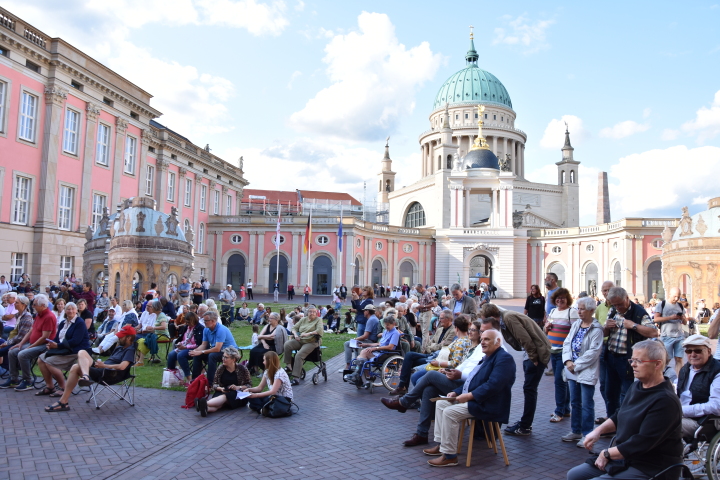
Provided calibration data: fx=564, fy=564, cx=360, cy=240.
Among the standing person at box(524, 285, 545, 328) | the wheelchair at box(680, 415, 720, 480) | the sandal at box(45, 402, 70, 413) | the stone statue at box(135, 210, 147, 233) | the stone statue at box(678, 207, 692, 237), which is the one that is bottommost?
the sandal at box(45, 402, 70, 413)

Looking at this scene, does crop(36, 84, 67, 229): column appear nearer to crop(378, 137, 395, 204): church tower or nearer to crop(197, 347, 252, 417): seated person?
crop(197, 347, 252, 417): seated person

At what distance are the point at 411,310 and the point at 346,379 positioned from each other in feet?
15.8

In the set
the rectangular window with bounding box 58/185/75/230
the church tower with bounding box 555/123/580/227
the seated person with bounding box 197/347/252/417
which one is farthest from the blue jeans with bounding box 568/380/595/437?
the church tower with bounding box 555/123/580/227

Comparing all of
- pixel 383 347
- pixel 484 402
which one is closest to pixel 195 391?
pixel 383 347

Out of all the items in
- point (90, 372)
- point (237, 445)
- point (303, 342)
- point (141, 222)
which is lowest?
point (237, 445)

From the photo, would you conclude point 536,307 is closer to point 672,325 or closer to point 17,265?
point 672,325

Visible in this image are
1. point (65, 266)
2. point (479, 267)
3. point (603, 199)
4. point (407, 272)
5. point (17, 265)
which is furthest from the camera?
point (603, 199)

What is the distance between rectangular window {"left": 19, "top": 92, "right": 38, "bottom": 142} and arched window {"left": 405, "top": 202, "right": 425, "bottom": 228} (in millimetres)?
47612

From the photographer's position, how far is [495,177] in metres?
57.8

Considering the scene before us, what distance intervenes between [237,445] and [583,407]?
4625 mm

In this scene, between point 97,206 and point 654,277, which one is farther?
point 654,277

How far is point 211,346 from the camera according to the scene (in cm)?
1059

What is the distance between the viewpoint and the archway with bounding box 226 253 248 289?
48.8 m

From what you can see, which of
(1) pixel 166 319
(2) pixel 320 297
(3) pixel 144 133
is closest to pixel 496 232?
(2) pixel 320 297
